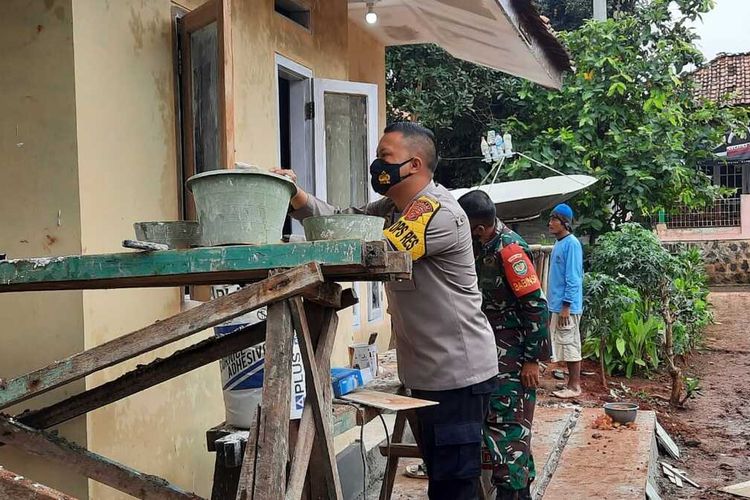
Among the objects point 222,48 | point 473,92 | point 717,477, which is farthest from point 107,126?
point 473,92

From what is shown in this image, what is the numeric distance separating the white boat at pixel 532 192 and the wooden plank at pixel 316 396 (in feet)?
22.6

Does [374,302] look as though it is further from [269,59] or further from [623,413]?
[269,59]

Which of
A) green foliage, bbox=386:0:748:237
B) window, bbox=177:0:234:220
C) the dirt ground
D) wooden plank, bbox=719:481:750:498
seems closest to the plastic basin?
the dirt ground

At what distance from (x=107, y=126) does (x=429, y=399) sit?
5.85 feet

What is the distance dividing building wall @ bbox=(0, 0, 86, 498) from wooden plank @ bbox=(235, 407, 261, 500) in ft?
4.31

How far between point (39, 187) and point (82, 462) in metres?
1.15

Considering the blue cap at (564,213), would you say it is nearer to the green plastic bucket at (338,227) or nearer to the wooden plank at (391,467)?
the wooden plank at (391,467)

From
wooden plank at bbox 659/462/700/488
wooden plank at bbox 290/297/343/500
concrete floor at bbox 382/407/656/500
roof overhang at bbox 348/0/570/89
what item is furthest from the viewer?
wooden plank at bbox 659/462/700/488

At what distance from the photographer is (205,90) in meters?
3.60

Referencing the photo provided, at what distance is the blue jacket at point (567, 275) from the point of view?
794 centimetres

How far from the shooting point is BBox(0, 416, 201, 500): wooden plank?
2.57 metres

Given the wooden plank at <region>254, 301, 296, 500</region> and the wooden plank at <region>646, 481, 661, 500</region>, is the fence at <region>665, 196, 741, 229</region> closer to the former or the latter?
the wooden plank at <region>646, 481, 661, 500</region>

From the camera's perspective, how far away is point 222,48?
317 cm

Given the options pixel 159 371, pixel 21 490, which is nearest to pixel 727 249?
pixel 159 371
